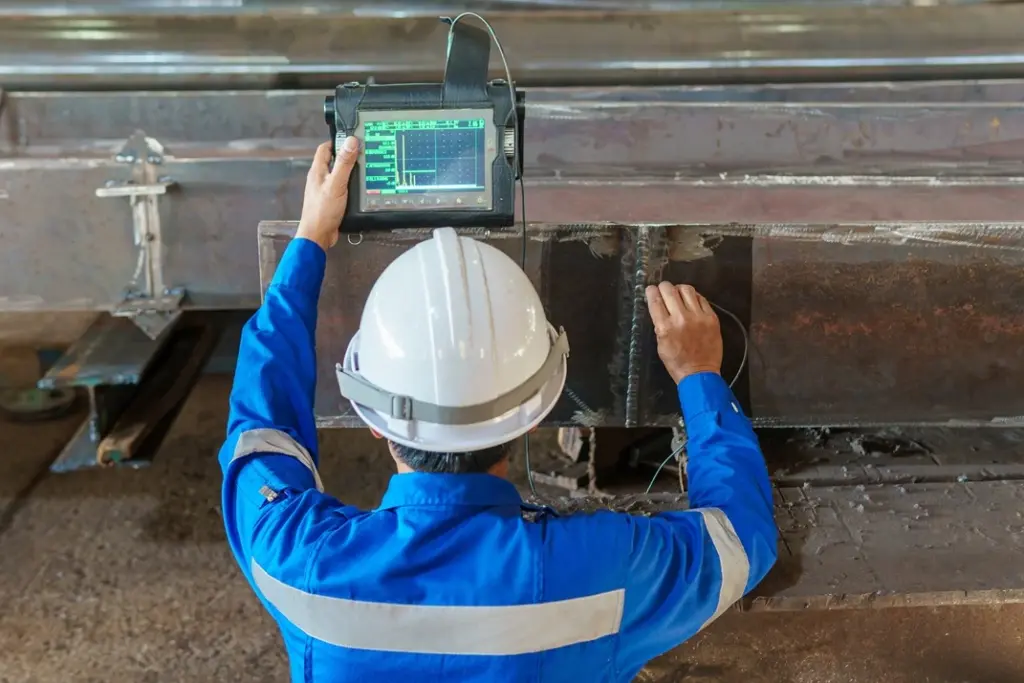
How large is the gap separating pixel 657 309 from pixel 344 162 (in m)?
0.54

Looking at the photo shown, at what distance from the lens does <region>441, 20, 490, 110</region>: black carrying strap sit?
1.13 metres

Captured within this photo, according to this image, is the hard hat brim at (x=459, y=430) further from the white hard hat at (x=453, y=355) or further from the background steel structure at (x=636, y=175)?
the background steel structure at (x=636, y=175)

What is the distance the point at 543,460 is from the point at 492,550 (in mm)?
1318

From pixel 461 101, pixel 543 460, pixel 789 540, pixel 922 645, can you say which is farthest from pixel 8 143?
pixel 922 645

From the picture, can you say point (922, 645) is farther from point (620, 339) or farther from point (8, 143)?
point (8, 143)

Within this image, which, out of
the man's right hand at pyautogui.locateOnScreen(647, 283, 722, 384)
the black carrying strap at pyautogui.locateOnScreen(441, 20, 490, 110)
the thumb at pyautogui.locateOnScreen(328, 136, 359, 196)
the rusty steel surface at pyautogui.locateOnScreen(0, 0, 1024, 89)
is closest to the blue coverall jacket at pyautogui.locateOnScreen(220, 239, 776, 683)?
the man's right hand at pyautogui.locateOnScreen(647, 283, 722, 384)

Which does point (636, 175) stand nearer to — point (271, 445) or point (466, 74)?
point (466, 74)

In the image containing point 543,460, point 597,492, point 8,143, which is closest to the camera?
point 597,492

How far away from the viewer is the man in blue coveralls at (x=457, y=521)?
82 cm

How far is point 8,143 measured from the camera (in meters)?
1.87

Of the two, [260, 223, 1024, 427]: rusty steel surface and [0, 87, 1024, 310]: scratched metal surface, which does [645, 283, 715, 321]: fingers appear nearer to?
[260, 223, 1024, 427]: rusty steel surface

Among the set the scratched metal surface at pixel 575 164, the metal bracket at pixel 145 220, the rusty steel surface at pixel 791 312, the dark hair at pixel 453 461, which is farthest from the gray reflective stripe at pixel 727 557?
the metal bracket at pixel 145 220

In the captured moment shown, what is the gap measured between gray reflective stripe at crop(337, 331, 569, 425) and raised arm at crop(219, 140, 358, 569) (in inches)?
5.0

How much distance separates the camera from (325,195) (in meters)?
1.17
